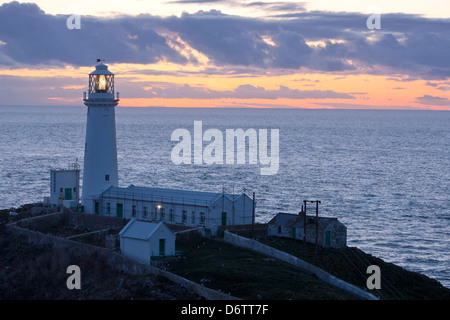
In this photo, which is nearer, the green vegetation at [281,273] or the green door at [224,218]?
the green vegetation at [281,273]

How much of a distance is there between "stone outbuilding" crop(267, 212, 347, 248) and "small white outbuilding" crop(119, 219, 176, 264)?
366 inches

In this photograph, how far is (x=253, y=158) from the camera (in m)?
134

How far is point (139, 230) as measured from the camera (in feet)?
138

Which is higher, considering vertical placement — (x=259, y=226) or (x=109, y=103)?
(x=109, y=103)

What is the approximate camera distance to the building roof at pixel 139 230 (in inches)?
1623

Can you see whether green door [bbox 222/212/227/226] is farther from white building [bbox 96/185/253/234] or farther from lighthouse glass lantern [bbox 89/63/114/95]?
lighthouse glass lantern [bbox 89/63/114/95]

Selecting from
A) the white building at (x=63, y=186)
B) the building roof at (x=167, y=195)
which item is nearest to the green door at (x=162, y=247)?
the building roof at (x=167, y=195)

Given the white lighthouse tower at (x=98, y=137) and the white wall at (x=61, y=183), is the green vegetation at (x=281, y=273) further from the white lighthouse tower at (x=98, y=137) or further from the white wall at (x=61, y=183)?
the white wall at (x=61, y=183)

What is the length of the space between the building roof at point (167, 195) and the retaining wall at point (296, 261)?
153 inches

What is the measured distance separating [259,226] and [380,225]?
2278cm

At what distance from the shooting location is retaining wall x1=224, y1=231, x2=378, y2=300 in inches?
1455
